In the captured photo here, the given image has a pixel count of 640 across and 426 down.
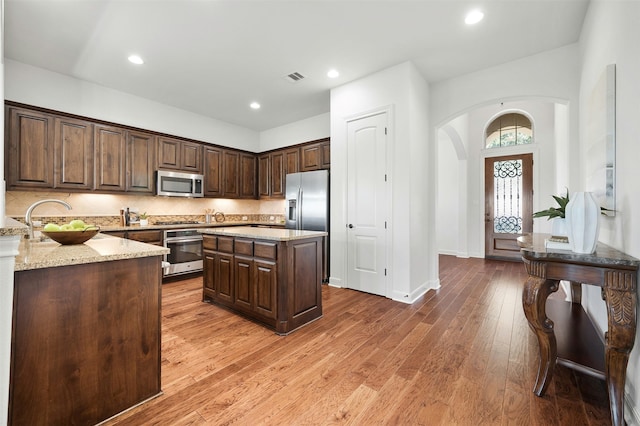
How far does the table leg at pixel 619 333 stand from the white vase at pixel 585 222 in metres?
0.20

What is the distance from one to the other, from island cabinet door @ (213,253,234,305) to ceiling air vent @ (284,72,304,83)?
2569 mm

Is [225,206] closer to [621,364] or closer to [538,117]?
[621,364]

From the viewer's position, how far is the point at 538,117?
18.5 feet

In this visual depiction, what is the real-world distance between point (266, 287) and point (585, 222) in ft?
7.91

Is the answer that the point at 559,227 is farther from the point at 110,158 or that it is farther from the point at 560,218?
the point at 110,158

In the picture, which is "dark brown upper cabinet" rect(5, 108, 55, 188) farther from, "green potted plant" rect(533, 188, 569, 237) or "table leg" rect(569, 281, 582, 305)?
"table leg" rect(569, 281, 582, 305)

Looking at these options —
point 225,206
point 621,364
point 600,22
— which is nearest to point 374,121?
point 600,22

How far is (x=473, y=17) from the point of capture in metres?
2.60

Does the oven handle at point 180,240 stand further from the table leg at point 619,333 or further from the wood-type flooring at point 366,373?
the table leg at point 619,333

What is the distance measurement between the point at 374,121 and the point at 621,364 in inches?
126

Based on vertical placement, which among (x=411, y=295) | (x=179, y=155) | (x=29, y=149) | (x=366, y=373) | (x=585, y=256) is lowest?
(x=366, y=373)

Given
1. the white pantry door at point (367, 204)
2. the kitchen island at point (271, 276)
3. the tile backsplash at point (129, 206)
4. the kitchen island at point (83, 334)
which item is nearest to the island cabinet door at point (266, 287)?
the kitchen island at point (271, 276)

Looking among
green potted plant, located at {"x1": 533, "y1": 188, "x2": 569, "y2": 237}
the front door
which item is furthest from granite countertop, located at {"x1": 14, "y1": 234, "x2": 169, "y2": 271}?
the front door

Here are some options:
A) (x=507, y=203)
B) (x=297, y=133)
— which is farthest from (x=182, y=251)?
(x=507, y=203)
